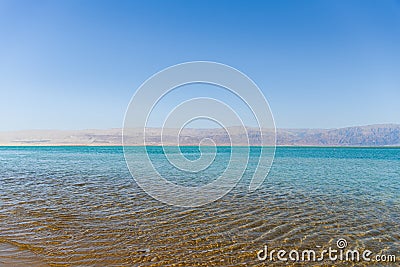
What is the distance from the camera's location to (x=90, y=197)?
566 inches

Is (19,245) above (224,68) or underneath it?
underneath

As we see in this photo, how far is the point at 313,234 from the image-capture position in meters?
9.03

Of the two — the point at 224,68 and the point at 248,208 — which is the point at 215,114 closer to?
the point at 224,68

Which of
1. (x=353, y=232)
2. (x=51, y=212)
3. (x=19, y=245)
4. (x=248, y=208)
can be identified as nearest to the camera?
(x=19, y=245)

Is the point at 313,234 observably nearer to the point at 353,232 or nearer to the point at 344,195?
the point at 353,232

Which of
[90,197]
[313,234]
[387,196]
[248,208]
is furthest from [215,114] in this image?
[387,196]

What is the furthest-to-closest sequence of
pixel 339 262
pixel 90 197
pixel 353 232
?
1. pixel 90 197
2. pixel 353 232
3. pixel 339 262

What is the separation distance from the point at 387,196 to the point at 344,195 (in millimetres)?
2338

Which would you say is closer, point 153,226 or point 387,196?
point 153,226

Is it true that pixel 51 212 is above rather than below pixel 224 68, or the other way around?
below

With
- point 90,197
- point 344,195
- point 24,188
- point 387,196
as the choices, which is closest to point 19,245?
point 90,197

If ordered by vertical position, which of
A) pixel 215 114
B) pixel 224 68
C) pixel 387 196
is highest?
pixel 224 68

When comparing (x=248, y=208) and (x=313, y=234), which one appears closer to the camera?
(x=313, y=234)

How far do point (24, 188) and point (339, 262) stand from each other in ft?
55.4
